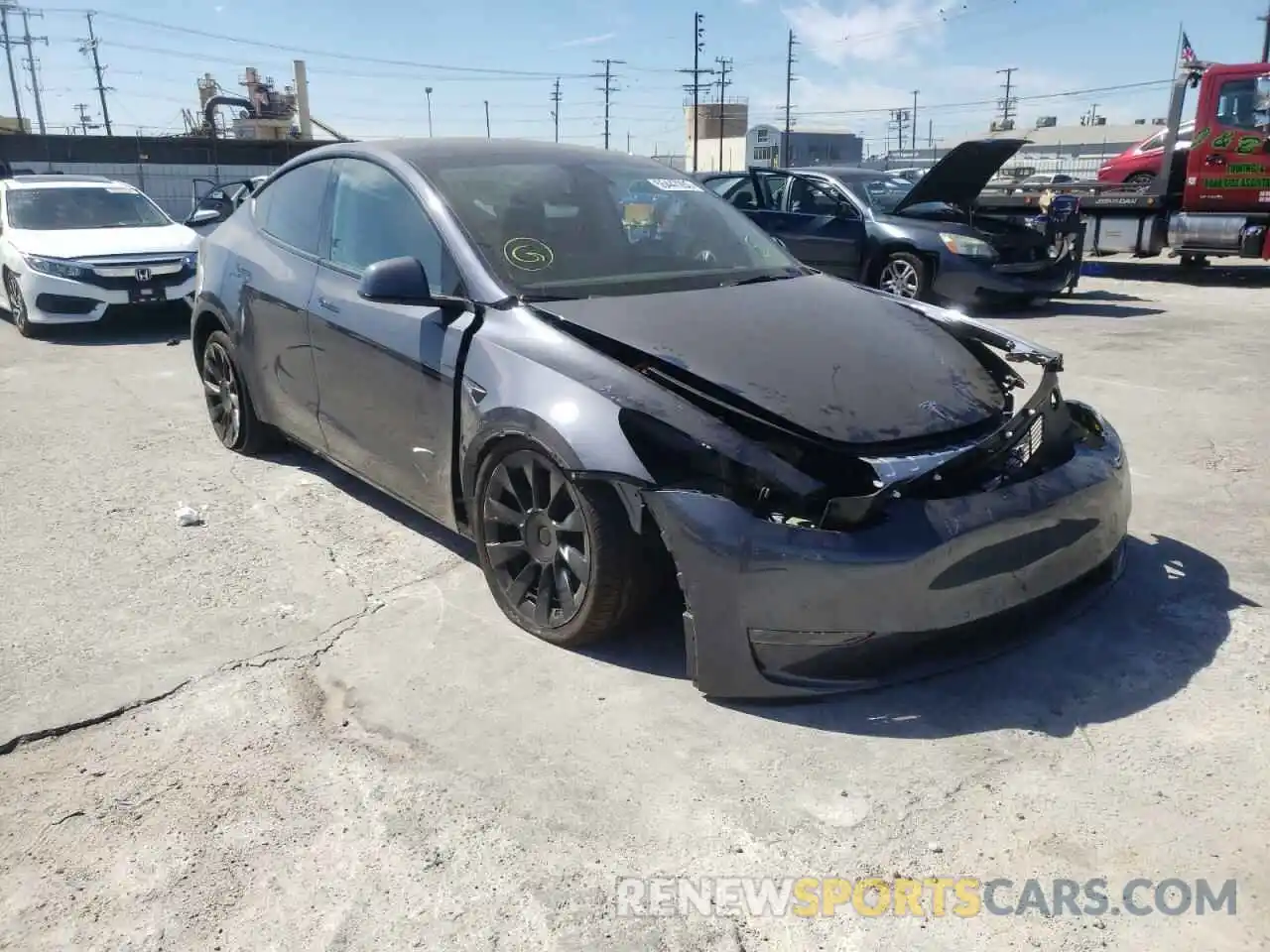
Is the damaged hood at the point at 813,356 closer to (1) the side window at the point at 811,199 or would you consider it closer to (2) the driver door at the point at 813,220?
(2) the driver door at the point at 813,220

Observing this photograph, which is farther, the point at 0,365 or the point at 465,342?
the point at 0,365

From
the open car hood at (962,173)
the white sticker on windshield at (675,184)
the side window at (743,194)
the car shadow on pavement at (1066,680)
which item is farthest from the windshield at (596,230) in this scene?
the side window at (743,194)

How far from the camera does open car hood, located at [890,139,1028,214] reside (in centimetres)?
920

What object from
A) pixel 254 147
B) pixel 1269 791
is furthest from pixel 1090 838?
pixel 254 147

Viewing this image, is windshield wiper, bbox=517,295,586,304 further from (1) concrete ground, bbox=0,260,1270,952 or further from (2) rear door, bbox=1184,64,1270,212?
(2) rear door, bbox=1184,64,1270,212

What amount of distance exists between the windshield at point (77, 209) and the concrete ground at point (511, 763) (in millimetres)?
7114

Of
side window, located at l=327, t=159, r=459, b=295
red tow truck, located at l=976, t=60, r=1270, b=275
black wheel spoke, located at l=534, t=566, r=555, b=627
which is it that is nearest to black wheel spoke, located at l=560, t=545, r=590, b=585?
black wheel spoke, located at l=534, t=566, r=555, b=627

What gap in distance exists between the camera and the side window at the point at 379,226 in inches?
143

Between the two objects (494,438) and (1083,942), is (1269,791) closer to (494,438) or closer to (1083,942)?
(1083,942)

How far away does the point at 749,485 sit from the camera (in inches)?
110

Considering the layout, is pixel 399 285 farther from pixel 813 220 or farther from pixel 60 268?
pixel 813 220

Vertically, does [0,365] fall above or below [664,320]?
below

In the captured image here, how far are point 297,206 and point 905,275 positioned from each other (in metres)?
7.02

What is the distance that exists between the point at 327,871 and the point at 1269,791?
229 cm
